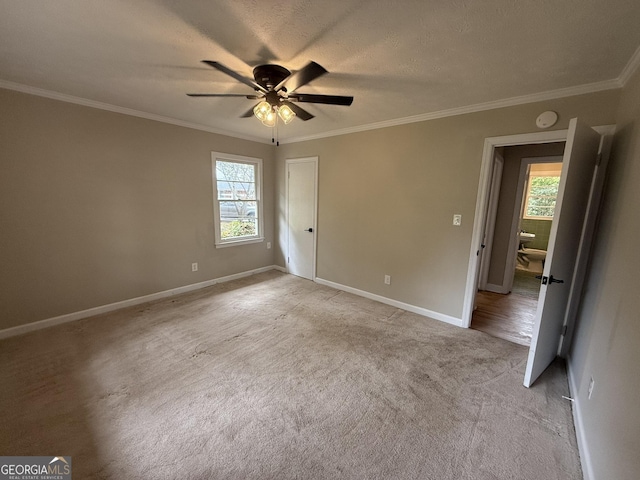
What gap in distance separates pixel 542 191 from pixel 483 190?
5688 millimetres

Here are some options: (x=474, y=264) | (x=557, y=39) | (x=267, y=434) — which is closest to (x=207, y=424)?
(x=267, y=434)

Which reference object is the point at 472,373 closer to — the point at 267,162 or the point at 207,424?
the point at 207,424

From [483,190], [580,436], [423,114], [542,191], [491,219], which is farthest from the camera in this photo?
[542,191]

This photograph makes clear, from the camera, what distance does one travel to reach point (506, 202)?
4012 mm

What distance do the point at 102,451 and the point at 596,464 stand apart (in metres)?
2.63

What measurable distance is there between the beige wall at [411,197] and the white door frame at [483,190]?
2.0 inches

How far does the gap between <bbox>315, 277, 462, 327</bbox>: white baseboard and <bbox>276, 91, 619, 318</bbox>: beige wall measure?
0.19 ft

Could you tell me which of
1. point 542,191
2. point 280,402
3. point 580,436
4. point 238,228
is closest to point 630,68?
point 580,436

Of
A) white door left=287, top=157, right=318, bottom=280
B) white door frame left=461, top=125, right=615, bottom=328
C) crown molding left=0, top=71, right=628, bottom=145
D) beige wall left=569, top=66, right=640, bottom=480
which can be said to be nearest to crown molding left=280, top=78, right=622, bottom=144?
crown molding left=0, top=71, right=628, bottom=145

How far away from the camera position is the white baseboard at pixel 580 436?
4.42ft

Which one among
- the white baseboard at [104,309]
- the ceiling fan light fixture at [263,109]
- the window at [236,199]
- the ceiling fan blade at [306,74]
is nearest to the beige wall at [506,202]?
the ceiling fan blade at [306,74]

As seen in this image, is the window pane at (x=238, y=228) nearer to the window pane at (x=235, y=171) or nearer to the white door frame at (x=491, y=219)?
the window pane at (x=235, y=171)

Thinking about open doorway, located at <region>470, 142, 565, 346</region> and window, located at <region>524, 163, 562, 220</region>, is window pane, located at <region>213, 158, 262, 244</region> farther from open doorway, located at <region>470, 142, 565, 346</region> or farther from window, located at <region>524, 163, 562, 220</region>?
window, located at <region>524, 163, 562, 220</region>

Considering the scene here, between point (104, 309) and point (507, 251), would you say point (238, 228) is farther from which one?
point (507, 251)
